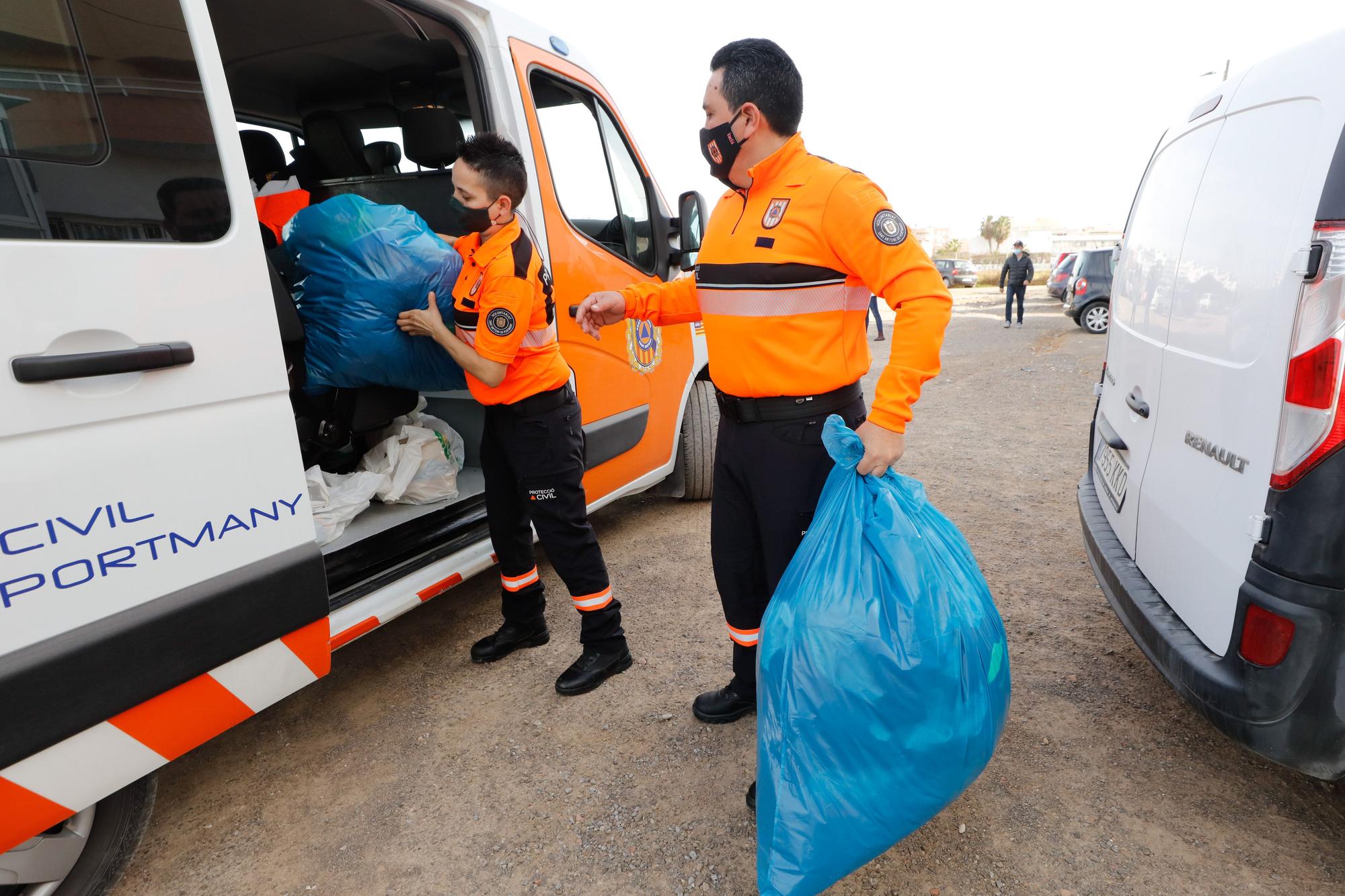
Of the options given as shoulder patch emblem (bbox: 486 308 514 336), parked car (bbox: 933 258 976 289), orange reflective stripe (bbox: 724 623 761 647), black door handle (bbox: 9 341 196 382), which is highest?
black door handle (bbox: 9 341 196 382)

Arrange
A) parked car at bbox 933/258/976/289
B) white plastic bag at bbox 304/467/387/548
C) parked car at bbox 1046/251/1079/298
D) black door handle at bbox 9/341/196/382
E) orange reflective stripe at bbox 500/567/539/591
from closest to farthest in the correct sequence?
black door handle at bbox 9/341/196/382, white plastic bag at bbox 304/467/387/548, orange reflective stripe at bbox 500/567/539/591, parked car at bbox 1046/251/1079/298, parked car at bbox 933/258/976/289

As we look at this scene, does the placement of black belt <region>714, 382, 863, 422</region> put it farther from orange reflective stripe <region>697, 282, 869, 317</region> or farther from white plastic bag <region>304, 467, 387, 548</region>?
white plastic bag <region>304, 467, 387, 548</region>

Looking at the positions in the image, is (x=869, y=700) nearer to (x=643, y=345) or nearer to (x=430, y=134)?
(x=643, y=345)

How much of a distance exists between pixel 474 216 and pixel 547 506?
0.88 m

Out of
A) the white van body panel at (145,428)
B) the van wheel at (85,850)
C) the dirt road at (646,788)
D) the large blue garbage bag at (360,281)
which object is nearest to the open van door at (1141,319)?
the dirt road at (646,788)

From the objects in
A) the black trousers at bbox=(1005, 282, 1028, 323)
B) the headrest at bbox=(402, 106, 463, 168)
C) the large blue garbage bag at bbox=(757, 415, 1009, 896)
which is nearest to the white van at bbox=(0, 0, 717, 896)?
the headrest at bbox=(402, 106, 463, 168)

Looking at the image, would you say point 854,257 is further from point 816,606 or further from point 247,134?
point 247,134

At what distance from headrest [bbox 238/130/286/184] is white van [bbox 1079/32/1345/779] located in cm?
310

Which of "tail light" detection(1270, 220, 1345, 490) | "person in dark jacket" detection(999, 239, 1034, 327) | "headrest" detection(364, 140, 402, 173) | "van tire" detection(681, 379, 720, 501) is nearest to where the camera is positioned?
"tail light" detection(1270, 220, 1345, 490)

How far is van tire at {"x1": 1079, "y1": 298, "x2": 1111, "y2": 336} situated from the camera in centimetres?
1197

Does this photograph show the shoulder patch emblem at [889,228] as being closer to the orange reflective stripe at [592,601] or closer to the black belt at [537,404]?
the black belt at [537,404]

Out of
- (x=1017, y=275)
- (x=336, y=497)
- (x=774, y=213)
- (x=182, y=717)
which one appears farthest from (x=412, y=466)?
(x=1017, y=275)

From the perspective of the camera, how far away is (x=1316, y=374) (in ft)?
4.71

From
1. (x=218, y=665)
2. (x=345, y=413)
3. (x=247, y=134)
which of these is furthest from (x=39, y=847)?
(x=247, y=134)
